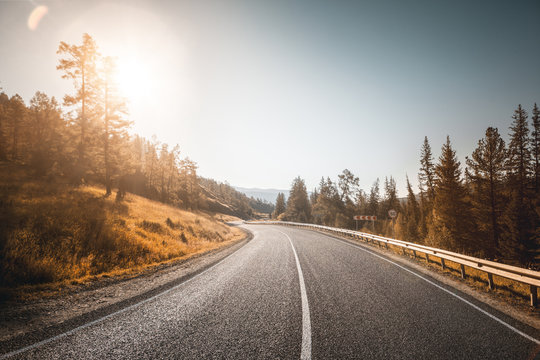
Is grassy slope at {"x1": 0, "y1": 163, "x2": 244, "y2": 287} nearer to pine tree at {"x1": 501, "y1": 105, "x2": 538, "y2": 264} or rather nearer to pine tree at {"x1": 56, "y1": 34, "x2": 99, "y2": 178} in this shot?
pine tree at {"x1": 56, "y1": 34, "x2": 99, "y2": 178}

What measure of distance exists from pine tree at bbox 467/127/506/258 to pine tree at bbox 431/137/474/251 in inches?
68.3

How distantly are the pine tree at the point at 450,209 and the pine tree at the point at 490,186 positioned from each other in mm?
1734

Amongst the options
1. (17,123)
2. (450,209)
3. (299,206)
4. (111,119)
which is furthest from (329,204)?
(17,123)

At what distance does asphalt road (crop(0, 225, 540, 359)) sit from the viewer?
9.30 ft

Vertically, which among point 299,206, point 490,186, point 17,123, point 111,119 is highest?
point 17,123

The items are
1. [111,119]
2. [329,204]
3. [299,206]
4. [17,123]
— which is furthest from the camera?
[299,206]

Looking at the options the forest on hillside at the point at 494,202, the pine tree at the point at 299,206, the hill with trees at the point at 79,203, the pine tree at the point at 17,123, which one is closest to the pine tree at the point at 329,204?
the pine tree at the point at 299,206

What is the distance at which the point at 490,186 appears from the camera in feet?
67.1

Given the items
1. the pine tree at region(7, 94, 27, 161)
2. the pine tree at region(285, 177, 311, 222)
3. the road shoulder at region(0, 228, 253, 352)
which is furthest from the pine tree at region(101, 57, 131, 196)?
the pine tree at region(285, 177, 311, 222)

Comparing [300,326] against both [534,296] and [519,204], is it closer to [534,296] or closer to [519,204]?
[534,296]

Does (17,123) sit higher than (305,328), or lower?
higher

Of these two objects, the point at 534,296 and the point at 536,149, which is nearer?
the point at 534,296

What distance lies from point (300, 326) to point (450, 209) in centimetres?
2930

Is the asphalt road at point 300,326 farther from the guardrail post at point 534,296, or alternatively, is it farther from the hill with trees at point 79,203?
the hill with trees at point 79,203
